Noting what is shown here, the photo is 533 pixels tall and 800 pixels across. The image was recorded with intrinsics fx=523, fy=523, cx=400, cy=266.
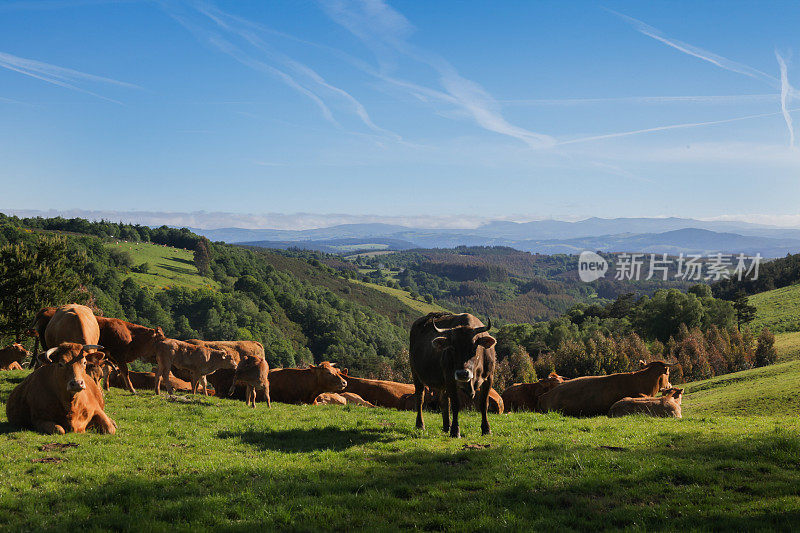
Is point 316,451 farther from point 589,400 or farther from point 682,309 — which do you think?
point 682,309

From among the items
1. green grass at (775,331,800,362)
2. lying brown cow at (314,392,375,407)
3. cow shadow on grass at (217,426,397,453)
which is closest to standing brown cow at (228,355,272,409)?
lying brown cow at (314,392,375,407)

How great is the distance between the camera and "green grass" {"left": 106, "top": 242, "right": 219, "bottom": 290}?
148 metres

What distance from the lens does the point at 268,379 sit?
22062 millimetres

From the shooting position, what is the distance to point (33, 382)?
12898 mm

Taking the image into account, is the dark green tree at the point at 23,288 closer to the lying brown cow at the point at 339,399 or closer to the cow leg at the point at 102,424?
the lying brown cow at the point at 339,399

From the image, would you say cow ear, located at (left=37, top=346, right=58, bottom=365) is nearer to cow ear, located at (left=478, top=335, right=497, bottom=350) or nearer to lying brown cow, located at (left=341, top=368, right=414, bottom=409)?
cow ear, located at (left=478, top=335, right=497, bottom=350)

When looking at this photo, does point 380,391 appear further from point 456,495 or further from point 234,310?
point 234,310

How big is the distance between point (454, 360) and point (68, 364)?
9357 millimetres

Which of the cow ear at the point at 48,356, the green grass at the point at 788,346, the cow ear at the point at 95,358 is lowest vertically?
the green grass at the point at 788,346

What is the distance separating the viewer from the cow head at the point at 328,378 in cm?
2242

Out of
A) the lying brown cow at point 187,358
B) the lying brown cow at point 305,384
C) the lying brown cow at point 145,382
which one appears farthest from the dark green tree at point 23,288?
the lying brown cow at point 187,358

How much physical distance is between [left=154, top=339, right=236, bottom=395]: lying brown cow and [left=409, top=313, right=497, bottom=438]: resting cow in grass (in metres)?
8.80

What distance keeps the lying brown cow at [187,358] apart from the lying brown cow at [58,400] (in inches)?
240

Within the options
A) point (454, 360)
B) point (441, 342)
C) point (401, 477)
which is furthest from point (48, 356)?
point (454, 360)
